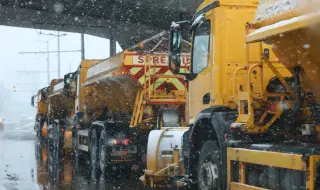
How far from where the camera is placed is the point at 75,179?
41.1 feet

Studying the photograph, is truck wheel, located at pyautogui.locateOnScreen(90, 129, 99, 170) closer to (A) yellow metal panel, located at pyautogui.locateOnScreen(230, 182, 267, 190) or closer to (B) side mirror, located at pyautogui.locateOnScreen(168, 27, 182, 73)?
(B) side mirror, located at pyautogui.locateOnScreen(168, 27, 182, 73)

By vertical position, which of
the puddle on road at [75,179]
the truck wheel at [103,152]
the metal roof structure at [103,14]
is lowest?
the puddle on road at [75,179]

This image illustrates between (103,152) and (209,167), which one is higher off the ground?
(209,167)

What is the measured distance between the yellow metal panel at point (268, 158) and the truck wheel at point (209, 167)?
0.56m

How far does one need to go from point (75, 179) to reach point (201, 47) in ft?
19.0

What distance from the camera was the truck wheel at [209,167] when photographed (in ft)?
23.8

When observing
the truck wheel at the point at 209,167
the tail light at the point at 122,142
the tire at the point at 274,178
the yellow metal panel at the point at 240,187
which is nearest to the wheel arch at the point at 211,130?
the truck wheel at the point at 209,167

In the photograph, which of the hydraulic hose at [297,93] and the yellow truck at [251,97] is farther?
the hydraulic hose at [297,93]

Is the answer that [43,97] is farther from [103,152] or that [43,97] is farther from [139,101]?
[139,101]

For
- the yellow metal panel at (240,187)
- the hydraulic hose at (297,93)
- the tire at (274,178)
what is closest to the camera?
the tire at (274,178)

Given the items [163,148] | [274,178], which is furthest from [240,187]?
[163,148]

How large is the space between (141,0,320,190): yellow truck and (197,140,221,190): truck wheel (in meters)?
0.01

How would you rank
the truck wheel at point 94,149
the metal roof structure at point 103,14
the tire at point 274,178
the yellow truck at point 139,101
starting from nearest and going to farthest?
the tire at point 274,178
the yellow truck at point 139,101
the truck wheel at point 94,149
the metal roof structure at point 103,14

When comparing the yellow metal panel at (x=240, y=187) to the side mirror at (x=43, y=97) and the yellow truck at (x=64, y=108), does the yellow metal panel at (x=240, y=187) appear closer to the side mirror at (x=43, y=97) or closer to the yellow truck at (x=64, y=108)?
the yellow truck at (x=64, y=108)
